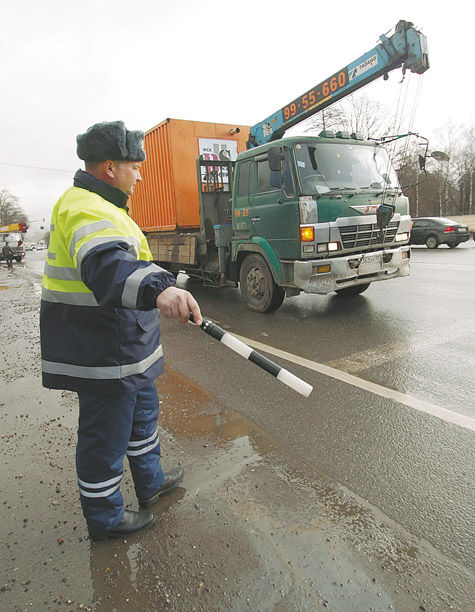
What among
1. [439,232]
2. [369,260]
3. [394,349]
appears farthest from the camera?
[439,232]

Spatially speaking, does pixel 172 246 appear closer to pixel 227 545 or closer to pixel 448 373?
pixel 448 373

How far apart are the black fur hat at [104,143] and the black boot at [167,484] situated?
170 cm

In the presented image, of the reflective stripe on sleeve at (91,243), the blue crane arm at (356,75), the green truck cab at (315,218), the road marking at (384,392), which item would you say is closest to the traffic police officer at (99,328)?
the reflective stripe on sleeve at (91,243)

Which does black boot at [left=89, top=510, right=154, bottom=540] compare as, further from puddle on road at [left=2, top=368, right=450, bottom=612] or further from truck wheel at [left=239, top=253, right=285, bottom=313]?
truck wheel at [left=239, top=253, right=285, bottom=313]

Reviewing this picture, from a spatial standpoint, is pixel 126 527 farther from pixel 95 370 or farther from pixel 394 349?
pixel 394 349

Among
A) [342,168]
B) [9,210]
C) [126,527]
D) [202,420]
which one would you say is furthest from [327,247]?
[9,210]

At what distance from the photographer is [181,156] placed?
26.3ft

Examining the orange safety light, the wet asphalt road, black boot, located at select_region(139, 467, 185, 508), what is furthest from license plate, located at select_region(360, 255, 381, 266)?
black boot, located at select_region(139, 467, 185, 508)

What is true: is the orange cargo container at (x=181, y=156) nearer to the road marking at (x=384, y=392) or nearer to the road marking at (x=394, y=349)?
the road marking at (x=384, y=392)

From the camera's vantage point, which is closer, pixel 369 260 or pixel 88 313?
pixel 88 313

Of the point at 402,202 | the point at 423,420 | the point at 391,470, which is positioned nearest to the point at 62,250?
the point at 391,470

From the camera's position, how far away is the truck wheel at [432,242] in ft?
58.7

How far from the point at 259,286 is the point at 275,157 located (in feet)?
6.62

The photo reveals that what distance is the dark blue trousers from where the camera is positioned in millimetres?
1729
